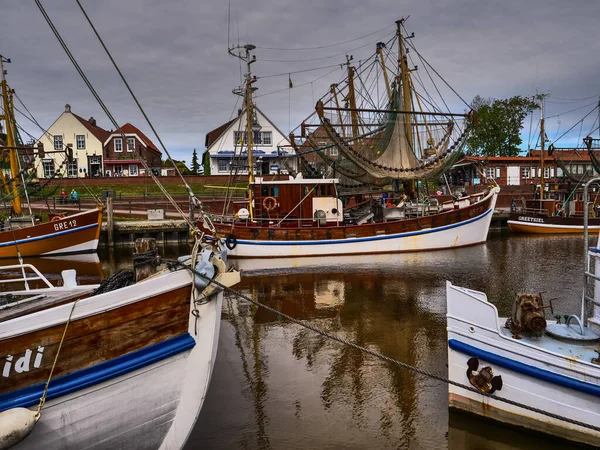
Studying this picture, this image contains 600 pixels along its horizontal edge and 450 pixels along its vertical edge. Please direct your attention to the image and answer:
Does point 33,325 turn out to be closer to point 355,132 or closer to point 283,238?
point 283,238

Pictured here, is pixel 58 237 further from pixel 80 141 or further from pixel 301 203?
pixel 80 141

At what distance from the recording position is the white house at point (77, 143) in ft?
155

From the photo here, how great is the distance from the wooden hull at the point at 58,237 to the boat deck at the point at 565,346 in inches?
793

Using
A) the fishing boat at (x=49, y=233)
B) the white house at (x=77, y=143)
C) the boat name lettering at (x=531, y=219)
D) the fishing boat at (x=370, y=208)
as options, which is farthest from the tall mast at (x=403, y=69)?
the white house at (x=77, y=143)

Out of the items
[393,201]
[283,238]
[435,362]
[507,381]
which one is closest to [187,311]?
[507,381]

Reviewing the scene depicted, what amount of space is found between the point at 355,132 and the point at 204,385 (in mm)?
22666

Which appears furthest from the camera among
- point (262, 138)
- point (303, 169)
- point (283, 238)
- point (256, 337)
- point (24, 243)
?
point (262, 138)

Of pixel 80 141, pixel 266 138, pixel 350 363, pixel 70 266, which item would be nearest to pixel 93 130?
pixel 80 141

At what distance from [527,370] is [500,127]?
51503mm

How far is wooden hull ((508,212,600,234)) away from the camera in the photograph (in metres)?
26.9

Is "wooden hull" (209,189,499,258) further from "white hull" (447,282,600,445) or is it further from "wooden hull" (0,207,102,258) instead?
"white hull" (447,282,600,445)

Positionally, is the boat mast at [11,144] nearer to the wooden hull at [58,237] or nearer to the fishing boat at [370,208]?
the wooden hull at [58,237]

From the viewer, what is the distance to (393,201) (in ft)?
76.4

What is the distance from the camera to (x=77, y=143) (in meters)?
47.8
